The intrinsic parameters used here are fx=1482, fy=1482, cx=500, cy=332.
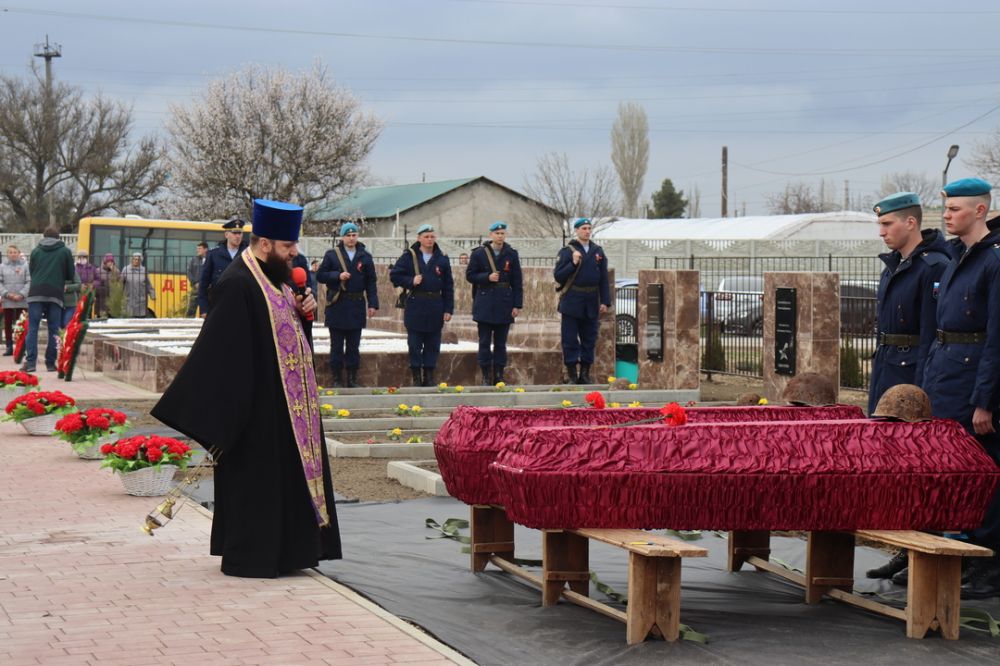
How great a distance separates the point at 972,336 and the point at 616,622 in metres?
2.22

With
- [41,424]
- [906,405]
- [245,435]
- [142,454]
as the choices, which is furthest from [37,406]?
[906,405]

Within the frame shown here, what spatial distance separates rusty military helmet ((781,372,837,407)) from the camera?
7.66m

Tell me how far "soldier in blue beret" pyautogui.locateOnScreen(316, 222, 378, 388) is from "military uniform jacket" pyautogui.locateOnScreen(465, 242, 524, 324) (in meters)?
1.24

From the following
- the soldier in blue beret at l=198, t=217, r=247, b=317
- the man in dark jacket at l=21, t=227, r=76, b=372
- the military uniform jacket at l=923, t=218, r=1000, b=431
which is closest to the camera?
the military uniform jacket at l=923, t=218, r=1000, b=431

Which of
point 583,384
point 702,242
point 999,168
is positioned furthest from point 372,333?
point 999,168

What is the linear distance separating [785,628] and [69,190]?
60.9 meters

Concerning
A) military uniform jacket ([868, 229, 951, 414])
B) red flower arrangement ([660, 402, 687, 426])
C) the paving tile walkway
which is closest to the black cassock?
the paving tile walkway

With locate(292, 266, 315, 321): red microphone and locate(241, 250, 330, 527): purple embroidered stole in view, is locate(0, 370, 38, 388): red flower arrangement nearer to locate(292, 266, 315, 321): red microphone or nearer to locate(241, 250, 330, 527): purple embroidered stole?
locate(292, 266, 315, 321): red microphone

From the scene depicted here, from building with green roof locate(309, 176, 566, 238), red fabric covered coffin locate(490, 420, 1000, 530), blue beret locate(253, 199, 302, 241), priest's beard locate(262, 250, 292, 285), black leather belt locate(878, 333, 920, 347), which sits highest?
building with green roof locate(309, 176, 566, 238)

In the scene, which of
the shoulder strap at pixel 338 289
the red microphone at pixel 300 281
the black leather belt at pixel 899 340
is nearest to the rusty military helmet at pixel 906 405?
the black leather belt at pixel 899 340

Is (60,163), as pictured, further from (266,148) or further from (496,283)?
(496,283)

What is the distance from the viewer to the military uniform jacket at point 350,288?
17031mm

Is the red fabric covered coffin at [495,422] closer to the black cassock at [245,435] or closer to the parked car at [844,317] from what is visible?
the black cassock at [245,435]

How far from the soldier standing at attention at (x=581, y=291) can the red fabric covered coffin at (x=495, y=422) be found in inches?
388
